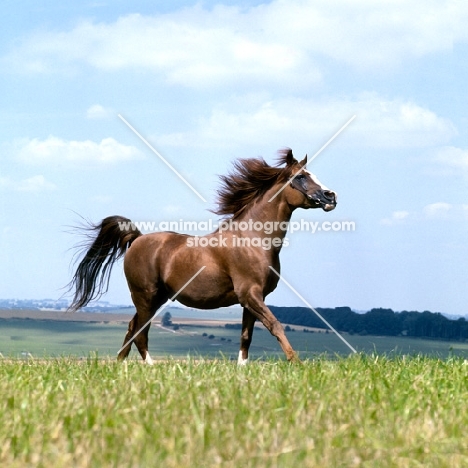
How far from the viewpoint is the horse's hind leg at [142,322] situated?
30.1ft

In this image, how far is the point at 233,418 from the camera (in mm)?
4785

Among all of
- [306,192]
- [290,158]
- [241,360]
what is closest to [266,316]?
[241,360]

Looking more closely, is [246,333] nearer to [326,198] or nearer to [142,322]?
[142,322]

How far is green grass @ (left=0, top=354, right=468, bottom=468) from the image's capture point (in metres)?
4.04

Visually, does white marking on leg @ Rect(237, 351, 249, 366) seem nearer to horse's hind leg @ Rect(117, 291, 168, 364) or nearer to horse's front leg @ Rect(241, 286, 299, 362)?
horse's front leg @ Rect(241, 286, 299, 362)

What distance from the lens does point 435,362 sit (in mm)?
8195

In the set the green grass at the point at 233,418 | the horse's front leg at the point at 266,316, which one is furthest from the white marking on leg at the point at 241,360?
the green grass at the point at 233,418

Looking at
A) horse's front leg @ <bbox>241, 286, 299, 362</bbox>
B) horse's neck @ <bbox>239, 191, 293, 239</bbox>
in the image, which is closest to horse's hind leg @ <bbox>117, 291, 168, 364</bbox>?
horse's front leg @ <bbox>241, 286, 299, 362</bbox>

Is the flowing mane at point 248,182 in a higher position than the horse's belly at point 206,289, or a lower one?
higher

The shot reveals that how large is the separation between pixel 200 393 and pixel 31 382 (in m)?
1.63

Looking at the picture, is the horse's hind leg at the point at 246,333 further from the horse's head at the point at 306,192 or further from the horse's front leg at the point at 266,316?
the horse's head at the point at 306,192

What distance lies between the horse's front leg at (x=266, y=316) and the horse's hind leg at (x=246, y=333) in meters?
0.19

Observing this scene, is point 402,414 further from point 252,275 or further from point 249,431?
point 252,275

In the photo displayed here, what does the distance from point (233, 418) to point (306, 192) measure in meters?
3.93
